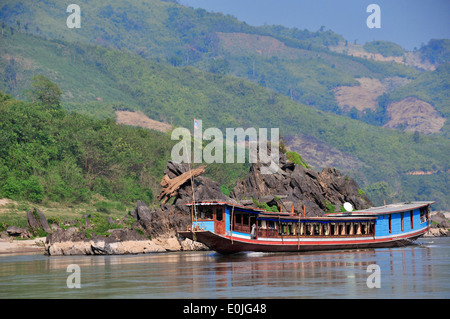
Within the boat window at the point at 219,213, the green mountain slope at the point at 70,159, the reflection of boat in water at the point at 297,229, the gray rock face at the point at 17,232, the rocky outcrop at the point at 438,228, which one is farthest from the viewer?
the rocky outcrop at the point at 438,228

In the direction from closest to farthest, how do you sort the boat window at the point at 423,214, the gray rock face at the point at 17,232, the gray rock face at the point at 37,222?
the boat window at the point at 423,214 → the gray rock face at the point at 17,232 → the gray rock face at the point at 37,222

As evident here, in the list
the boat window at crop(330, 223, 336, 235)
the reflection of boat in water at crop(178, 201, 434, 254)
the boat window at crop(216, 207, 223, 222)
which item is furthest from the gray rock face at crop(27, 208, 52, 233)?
the boat window at crop(330, 223, 336, 235)

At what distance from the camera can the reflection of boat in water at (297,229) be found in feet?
166

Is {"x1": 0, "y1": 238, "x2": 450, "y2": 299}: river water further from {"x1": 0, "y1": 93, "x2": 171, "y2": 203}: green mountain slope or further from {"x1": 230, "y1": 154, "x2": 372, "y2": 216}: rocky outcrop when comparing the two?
{"x1": 0, "y1": 93, "x2": 171, "y2": 203}: green mountain slope

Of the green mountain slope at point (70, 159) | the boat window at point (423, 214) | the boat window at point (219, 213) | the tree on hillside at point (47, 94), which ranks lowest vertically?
the boat window at point (423, 214)

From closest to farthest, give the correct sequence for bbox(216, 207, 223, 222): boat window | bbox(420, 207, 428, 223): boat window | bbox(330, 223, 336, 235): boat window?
1. bbox(216, 207, 223, 222): boat window
2. bbox(330, 223, 336, 235): boat window
3. bbox(420, 207, 428, 223): boat window

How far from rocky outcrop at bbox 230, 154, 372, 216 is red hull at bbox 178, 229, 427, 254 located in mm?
13720

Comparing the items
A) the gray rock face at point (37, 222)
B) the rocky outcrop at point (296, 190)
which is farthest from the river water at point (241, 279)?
the rocky outcrop at point (296, 190)

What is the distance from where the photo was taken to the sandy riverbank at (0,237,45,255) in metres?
66.8

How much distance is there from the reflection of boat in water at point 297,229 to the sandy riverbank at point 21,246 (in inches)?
987

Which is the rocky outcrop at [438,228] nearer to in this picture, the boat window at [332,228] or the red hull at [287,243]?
the red hull at [287,243]

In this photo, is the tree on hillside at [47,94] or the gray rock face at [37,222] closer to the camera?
the gray rock face at [37,222]

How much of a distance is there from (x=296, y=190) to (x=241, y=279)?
46.0 m

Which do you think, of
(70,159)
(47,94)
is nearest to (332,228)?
(70,159)
